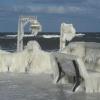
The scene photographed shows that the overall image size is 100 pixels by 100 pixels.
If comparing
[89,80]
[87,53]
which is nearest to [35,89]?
[87,53]

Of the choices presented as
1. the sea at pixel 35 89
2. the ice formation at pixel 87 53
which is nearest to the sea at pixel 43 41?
the sea at pixel 35 89

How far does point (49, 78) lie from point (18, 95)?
805 centimetres

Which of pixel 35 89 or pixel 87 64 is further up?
pixel 87 64

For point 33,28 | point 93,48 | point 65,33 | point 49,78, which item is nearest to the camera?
point 93,48

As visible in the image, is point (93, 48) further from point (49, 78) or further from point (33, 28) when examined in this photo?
point (33, 28)

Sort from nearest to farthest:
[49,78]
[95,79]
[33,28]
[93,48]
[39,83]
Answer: [95,79], [93,48], [39,83], [49,78], [33,28]

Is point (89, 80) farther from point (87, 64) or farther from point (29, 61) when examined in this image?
point (29, 61)

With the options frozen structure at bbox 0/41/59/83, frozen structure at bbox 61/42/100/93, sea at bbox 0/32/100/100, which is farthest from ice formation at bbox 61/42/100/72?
frozen structure at bbox 0/41/59/83

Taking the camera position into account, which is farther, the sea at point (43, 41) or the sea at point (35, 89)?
the sea at point (43, 41)

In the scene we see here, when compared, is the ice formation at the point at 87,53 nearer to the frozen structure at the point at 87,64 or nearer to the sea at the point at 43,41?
the frozen structure at the point at 87,64

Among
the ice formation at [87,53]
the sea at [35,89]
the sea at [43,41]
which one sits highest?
the ice formation at [87,53]

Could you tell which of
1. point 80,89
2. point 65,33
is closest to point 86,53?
point 80,89

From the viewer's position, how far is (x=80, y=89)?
108ft

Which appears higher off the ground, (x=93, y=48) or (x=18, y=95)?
(x=93, y=48)
